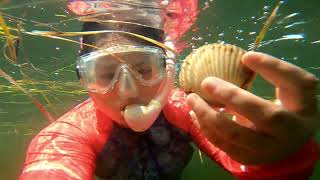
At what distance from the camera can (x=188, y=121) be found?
216 inches

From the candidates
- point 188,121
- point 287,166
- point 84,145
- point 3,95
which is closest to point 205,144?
point 188,121

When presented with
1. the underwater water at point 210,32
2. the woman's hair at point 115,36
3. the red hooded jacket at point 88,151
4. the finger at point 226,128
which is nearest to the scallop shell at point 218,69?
the finger at point 226,128

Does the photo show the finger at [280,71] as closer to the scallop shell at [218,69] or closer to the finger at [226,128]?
the scallop shell at [218,69]

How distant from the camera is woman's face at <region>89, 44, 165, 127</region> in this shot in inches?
164

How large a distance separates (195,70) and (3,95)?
13025 millimetres

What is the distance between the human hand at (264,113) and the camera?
2.21 m

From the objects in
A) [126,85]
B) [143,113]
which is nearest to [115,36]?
[126,85]

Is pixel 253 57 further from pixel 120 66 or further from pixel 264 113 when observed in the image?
pixel 120 66

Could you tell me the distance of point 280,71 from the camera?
A: 2.27m

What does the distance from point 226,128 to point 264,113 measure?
0.98 feet

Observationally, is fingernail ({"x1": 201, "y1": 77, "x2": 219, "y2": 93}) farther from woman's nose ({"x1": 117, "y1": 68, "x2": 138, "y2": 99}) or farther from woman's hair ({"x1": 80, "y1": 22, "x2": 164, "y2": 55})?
woman's hair ({"x1": 80, "y1": 22, "x2": 164, "y2": 55})

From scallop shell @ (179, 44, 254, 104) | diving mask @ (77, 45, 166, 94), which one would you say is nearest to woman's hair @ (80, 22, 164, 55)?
diving mask @ (77, 45, 166, 94)

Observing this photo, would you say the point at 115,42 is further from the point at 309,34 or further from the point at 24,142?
the point at 24,142

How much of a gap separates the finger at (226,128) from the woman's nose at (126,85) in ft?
5.91
